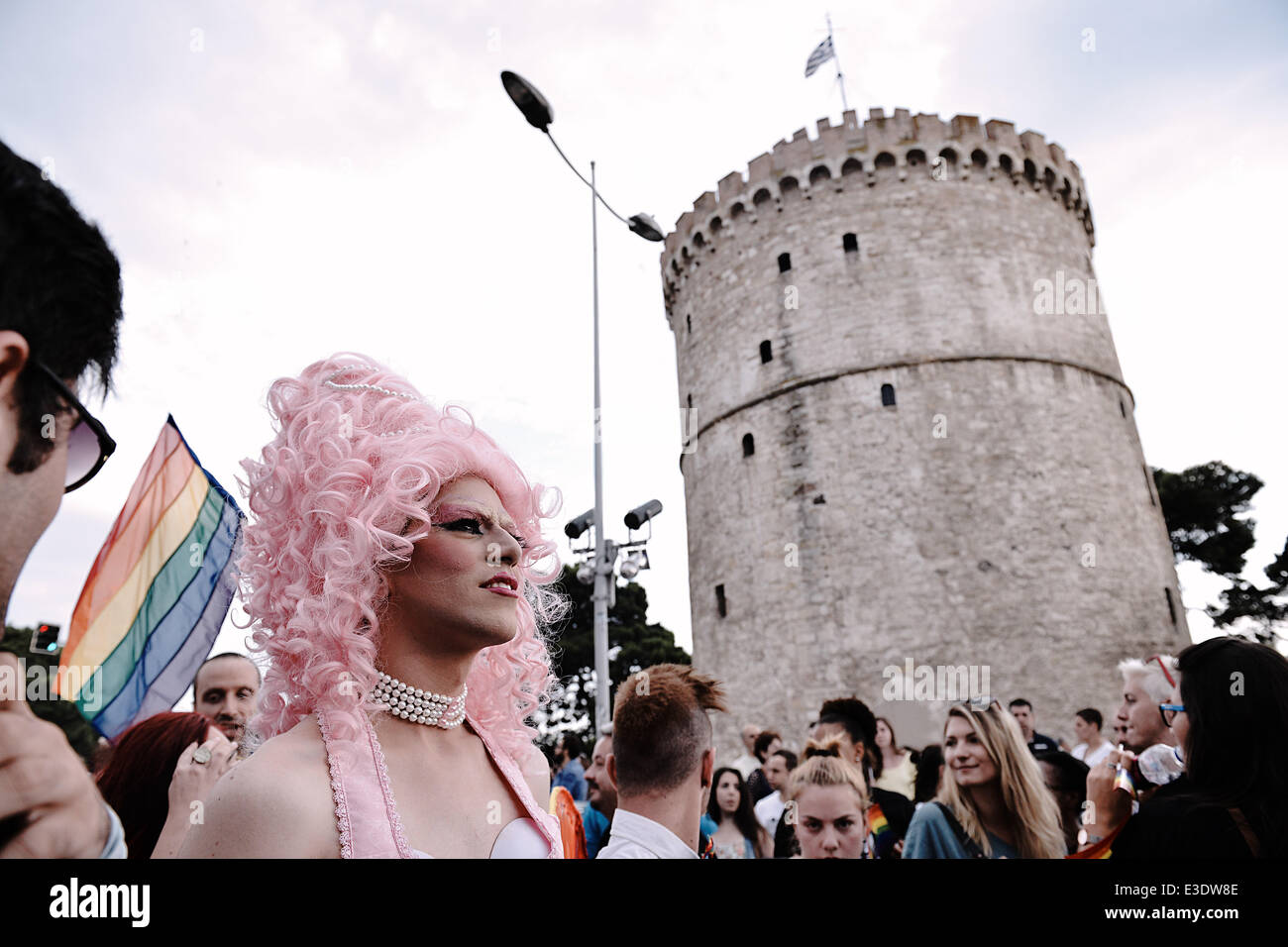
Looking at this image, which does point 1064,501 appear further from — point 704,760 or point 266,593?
point 266,593

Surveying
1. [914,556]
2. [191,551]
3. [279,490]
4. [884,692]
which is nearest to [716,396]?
[914,556]

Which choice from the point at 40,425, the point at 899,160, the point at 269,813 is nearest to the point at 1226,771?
the point at 269,813

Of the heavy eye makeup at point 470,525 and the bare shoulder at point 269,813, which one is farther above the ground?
the heavy eye makeup at point 470,525

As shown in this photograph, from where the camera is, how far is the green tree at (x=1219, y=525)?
2758 centimetres

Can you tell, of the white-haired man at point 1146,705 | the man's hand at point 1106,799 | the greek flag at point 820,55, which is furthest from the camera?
the greek flag at point 820,55

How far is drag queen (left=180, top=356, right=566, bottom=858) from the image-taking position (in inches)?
65.4

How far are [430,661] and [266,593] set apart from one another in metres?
0.41

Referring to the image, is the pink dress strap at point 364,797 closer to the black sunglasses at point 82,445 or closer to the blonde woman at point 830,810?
the black sunglasses at point 82,445

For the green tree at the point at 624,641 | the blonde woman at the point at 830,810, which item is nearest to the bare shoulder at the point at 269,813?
the blonde woman at the point at 830,810

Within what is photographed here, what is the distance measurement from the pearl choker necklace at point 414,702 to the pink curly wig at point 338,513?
47 mm

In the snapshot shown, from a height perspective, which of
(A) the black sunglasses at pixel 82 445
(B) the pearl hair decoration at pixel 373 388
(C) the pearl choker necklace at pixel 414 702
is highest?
(B) the pearl hair decoration at pixel 373 388

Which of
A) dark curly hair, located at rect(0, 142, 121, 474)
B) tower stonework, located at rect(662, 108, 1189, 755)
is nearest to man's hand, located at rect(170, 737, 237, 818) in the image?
dark curly hair, located at rect(0, 142, 121, 474)

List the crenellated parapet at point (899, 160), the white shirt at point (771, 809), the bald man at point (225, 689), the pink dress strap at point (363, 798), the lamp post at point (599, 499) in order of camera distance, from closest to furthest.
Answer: the pink dress strap at point (363, 798)
the bald man at point (225, 689)
the white shirt at point (771, 809)
the lamp post at point (599, 499)
the crenellated parapet at point (899, 160)
